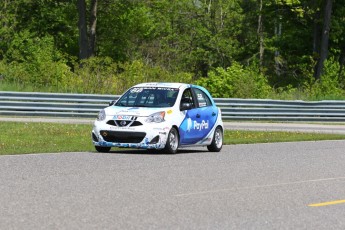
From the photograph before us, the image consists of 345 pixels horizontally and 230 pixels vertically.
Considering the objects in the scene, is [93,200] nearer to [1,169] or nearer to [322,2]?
[1,169]

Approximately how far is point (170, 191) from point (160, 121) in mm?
6921

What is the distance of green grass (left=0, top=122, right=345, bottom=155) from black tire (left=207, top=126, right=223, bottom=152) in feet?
8.21

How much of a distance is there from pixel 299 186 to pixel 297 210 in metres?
2.77

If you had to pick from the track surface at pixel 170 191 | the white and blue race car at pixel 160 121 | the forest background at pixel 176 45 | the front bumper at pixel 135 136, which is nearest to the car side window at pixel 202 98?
the white and blue race car at pixel 160 121

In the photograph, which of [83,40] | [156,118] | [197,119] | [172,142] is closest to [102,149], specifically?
[156,118]

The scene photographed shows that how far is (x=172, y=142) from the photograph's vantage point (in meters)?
20.1

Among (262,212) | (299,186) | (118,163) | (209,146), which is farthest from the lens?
(209,146)

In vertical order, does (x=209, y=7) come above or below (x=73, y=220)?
below

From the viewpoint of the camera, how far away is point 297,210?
37.2 feet

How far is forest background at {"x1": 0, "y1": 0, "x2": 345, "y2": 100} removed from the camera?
41062mm

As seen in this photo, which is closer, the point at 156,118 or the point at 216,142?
the point at 156,118

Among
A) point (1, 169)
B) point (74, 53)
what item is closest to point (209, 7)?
point (74, 53)

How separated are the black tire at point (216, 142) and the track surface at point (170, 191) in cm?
138

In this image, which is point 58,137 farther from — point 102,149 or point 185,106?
point 185,106
